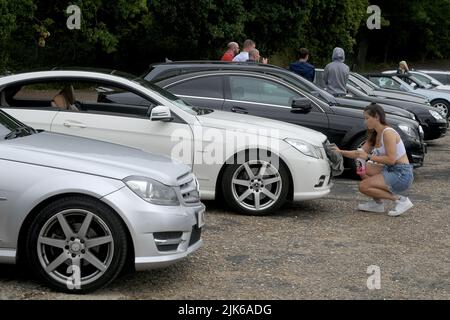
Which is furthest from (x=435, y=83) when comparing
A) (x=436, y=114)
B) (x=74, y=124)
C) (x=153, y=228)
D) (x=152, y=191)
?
(x=153, y=228)

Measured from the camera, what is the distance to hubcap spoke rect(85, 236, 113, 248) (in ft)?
16.6

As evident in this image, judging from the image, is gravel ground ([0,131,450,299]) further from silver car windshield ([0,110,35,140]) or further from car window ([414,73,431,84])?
car window ([414,73,431,84])

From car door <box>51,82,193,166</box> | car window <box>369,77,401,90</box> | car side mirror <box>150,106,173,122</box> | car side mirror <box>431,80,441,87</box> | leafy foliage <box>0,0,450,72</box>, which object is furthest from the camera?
leafy foliage <box>0,0,450,72</box>

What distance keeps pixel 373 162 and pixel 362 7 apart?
33.4 metres

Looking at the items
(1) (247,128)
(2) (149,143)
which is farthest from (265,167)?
(2) (149,143)

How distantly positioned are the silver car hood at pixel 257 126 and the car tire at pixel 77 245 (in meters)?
3.00

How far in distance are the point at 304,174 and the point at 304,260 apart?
1.71 m

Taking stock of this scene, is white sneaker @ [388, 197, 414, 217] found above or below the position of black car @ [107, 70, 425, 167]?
below

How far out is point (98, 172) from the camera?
5.11 meters

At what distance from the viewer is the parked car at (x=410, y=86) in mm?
21042

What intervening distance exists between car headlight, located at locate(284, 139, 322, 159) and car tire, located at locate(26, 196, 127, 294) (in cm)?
331

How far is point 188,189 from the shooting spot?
18.4 feet

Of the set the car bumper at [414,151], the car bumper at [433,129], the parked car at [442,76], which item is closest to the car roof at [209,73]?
the car bumper at [414,151]

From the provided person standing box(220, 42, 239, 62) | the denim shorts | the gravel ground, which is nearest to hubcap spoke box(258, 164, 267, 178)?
the gravel ground
